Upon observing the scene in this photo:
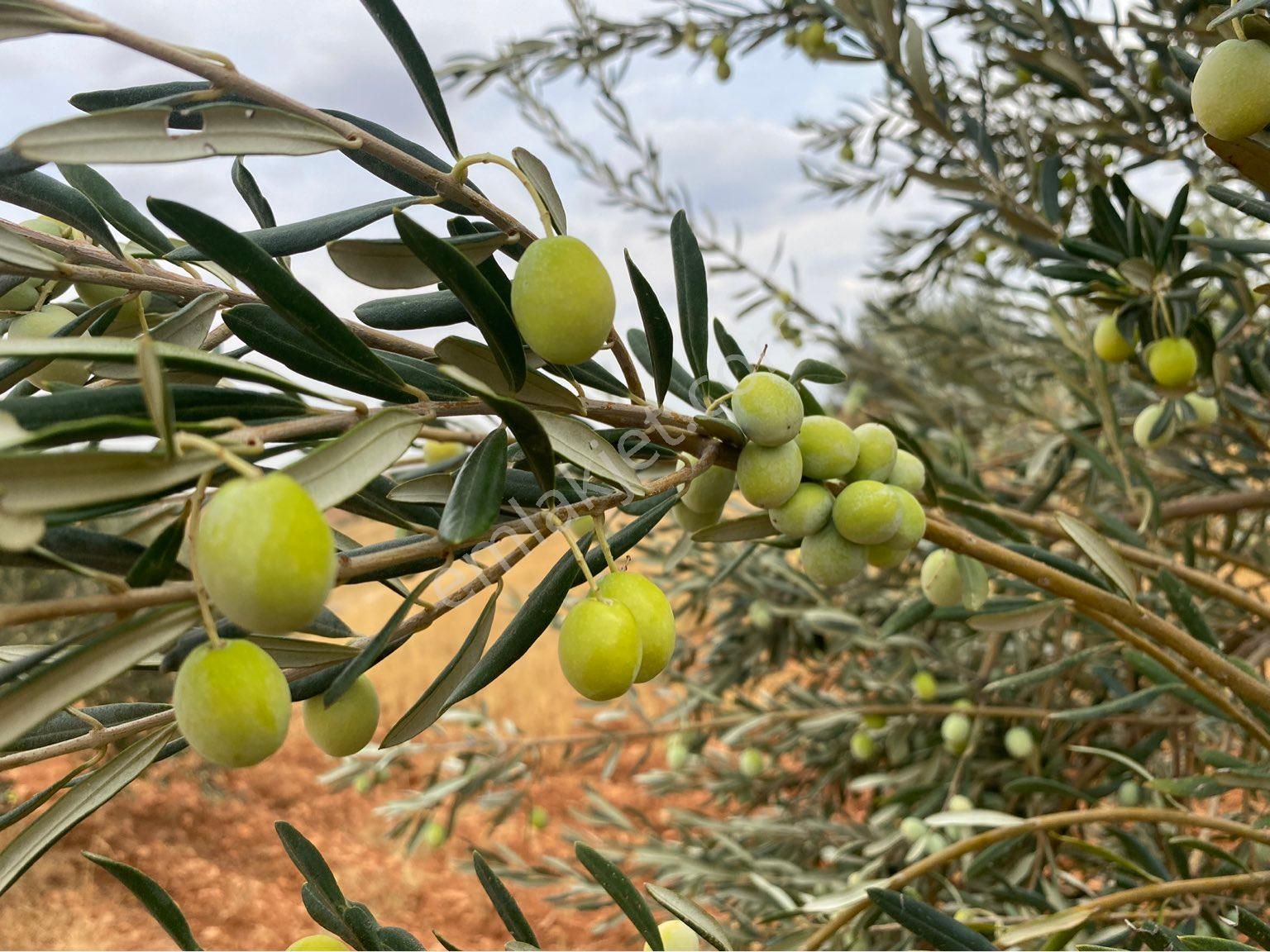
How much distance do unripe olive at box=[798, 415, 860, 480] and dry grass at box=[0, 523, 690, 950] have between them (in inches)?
92.9

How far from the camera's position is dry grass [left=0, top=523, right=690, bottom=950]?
3.72 meters

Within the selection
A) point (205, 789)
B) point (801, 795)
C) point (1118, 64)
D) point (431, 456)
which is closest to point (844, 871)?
point (801, 795)

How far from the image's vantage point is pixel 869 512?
0.62 m

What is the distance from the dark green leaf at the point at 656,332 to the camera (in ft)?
1.84

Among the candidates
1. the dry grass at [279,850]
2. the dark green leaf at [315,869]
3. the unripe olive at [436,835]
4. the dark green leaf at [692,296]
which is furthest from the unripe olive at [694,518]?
the dry grass at [279,850]

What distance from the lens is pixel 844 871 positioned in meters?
1.87

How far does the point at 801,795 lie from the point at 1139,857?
1.47 metres

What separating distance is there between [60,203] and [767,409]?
0.46 meters

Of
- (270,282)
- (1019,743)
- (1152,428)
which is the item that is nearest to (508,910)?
(270,282)

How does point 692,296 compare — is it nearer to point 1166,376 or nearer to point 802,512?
point 802,512

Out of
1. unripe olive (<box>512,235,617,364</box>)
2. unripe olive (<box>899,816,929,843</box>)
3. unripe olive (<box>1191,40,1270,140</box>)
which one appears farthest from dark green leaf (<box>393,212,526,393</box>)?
unripe olive (<box>899,816,929,843</box>)

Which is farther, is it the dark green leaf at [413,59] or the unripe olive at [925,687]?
the unripe olive at [925,687]

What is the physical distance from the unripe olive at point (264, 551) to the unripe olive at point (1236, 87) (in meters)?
0.57

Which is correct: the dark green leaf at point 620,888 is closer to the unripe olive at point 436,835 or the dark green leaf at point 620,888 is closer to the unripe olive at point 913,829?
the unripe olive at point 913,829
